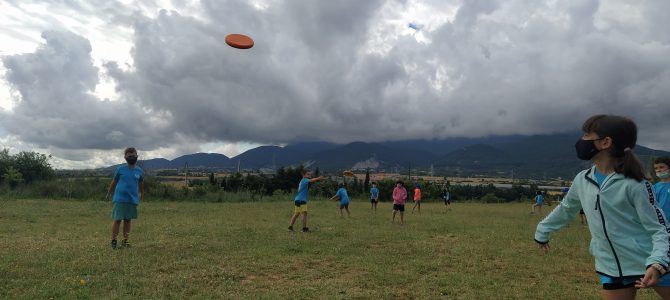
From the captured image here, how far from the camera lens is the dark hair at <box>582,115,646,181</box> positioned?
10.3 ft

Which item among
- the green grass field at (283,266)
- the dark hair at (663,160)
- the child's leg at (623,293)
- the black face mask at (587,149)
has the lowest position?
the green grass field at (283,266)

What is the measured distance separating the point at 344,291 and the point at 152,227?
9303 mm

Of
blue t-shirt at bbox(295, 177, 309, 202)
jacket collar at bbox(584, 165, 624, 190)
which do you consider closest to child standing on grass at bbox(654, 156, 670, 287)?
jacket collar at bbox(584, 165, 624, 190)

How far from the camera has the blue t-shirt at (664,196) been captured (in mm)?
5262

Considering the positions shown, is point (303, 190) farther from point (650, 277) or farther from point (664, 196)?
point (650, 277)

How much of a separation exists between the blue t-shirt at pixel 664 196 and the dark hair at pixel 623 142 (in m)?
2.80

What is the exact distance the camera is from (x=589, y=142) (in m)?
3.31

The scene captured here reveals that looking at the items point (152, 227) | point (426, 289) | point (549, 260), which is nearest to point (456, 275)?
point (426, 289)

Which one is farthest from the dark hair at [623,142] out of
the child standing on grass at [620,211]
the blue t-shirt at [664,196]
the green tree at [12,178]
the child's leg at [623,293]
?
the green tree at [12,178]

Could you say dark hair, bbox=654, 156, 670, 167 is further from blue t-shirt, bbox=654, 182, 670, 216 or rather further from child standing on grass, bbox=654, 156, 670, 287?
blue t-shirt, bbox=654, 182, 670, 216

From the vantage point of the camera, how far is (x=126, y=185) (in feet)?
30.9

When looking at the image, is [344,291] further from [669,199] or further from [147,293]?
[669,199]

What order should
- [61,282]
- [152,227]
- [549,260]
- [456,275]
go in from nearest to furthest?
[61,282]
[456,275]
[549,260]
[152,227]

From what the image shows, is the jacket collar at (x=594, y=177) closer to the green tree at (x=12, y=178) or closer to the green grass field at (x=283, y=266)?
the green grass field at (x=283, y=266)
